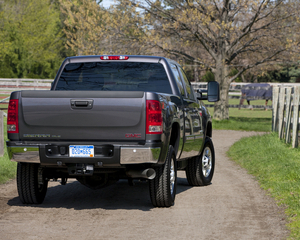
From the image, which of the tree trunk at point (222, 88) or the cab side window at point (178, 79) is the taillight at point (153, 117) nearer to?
the cab side window at point (178, 79)

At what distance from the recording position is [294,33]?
76.1 ft

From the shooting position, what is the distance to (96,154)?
6.51 metres

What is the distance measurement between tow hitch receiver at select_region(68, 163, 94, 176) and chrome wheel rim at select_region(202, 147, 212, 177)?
327cm

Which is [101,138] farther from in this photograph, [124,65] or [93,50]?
[93,50]

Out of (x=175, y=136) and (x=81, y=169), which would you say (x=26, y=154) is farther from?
(x=175, y=136)

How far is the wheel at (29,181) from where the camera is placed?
7246 millimetres

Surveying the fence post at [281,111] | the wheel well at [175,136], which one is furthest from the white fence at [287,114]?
the wheel well at [175,136]

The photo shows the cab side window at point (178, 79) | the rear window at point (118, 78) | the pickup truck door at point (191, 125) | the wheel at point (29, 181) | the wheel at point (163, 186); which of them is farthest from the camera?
the cab side window at point (178, 79)

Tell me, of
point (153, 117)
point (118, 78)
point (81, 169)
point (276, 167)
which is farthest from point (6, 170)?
point (276, 167)

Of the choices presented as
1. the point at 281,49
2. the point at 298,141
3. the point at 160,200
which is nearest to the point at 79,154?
the point at 160,200

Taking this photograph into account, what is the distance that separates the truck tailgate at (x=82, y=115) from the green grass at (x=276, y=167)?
2.29m

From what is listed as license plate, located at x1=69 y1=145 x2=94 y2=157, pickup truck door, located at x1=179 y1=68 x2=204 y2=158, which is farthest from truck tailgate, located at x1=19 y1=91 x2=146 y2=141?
pickup truck door, located at x1=179 y1=68 x2=204 y2=158

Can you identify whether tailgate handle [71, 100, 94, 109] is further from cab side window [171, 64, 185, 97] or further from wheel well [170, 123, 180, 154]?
cab side window [171, 64, 185, 97]

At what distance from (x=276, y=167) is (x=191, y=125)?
3.02m
